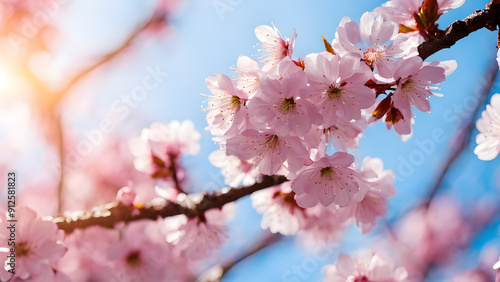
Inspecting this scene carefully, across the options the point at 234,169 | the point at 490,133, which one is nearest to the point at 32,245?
the point at 234,169

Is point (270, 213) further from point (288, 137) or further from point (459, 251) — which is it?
point (459, 251)

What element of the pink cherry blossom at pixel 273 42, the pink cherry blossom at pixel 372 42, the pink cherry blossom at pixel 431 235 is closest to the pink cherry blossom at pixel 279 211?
the pink cherry blossom at pixel 273 42

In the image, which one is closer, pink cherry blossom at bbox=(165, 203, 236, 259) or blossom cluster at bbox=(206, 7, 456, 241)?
blossom cluster at bbox=(206, 7, 456, 241)

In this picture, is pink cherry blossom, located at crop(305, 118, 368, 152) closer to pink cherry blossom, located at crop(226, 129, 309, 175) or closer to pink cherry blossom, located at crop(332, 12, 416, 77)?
pink cherry blossom, located at crop(226, 129, 309, 175)

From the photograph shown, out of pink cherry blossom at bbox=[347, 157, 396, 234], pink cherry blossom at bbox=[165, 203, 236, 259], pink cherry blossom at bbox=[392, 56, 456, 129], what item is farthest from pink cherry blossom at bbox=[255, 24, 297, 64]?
pink cherry blossom at bbox=[165, 203, 236, 259]

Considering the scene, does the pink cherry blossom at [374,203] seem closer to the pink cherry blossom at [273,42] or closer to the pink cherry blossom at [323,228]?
the pink cherry blossom at [323,228]
